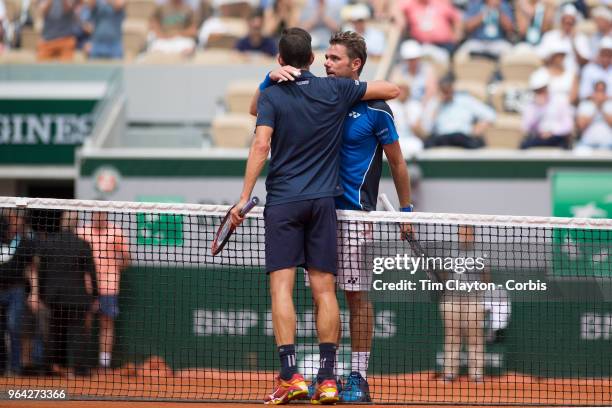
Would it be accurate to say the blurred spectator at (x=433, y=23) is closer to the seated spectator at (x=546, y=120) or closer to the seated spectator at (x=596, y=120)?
the seated spectator at (x=546, y=120)

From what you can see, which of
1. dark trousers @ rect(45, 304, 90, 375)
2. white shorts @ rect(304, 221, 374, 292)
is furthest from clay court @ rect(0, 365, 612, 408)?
white shorts @ rect(304, 221, 374, 292)

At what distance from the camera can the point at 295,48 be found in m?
6.87

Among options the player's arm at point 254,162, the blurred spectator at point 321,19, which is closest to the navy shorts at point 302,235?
the player's arm at point 254,162

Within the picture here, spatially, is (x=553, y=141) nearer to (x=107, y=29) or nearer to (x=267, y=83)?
(x=107, y=29)

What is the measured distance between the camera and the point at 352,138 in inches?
283

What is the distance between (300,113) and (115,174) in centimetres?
736

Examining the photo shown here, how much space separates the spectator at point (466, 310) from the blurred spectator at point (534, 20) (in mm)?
7272

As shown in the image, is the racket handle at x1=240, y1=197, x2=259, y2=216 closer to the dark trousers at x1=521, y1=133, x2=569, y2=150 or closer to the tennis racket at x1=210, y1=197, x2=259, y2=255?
the tennis racket at x1=210, y1=197, x2=259, y2=255

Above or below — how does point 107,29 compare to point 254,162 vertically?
above

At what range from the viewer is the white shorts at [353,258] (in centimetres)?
723

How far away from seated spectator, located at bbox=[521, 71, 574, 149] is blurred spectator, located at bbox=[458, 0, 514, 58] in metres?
1.43

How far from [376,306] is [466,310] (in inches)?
39.2

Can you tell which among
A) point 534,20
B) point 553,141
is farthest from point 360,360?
point 534,20

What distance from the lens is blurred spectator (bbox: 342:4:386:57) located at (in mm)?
15430
